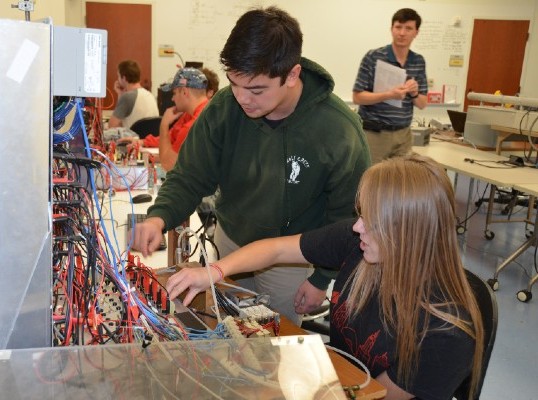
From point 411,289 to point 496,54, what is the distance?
6.84m

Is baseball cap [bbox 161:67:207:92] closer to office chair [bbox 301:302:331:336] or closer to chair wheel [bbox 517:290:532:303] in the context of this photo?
office chair [bbox 301:302:331:336]

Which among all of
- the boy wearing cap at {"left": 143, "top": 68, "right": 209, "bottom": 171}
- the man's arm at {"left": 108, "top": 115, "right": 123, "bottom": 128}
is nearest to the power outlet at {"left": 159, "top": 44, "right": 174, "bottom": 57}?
the man's arm at {"left": 108, "top": 115, "right": 123, "bottom": 128}

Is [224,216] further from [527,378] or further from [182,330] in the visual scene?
[527,378]

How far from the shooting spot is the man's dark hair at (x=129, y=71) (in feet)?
15.0

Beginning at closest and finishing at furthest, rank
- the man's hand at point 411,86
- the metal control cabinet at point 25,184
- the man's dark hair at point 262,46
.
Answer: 1. the metal control cabinet at point 25,184
2. the man's dark hair at point 262,46
3. the man's hand at point 411,86

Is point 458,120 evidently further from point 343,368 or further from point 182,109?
point 343,368

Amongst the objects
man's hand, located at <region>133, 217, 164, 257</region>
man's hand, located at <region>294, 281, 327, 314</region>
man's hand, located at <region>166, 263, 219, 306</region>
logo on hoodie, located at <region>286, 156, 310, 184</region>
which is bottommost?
man's hand, located at <region>294, 281, 327, 314</region>

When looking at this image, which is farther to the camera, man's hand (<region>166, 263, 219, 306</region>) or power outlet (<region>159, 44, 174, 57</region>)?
power outlet (<region>159, 44, 174, 57</region>)

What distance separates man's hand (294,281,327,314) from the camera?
1.68 m

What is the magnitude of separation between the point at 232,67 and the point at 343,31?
5.66 m

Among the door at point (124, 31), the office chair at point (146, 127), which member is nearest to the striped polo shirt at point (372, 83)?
the office chair at point (146, 127)

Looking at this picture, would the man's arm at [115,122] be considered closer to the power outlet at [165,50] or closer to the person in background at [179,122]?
the person in background at [179,122]

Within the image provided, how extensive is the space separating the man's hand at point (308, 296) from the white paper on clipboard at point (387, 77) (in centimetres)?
232

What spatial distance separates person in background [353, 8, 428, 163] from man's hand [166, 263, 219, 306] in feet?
8.67
